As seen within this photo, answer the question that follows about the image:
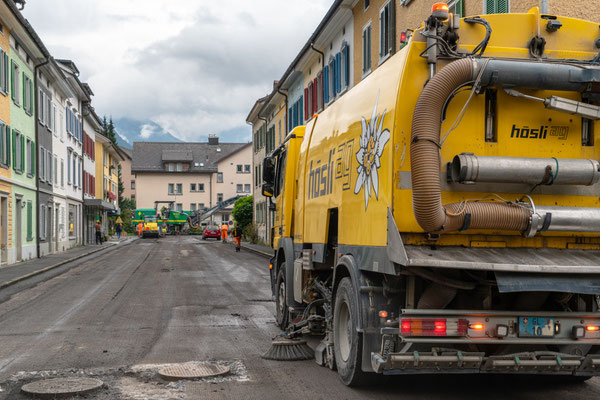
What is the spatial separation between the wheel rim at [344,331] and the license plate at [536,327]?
1.66 m

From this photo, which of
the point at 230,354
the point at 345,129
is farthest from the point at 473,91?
the point at 230,354

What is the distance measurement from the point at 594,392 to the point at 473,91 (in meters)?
3.21

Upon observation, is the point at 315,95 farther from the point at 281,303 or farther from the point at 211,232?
the point at 211,232

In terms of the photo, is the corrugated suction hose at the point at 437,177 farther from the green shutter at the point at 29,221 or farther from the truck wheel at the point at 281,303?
the green shutter at the point at 29,221

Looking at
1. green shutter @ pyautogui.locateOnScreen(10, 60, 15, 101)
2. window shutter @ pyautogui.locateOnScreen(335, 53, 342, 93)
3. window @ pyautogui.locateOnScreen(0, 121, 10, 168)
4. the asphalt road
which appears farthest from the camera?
green shutter @ pyautogui.locateOnScreen(10, 60, 15, 101)

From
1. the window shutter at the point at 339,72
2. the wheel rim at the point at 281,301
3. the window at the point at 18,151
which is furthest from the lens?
the window at the point at 18,151

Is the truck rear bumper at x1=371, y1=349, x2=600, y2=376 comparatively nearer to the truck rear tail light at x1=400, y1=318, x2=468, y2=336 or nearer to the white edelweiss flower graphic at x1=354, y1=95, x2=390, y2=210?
the truck rear tail light at x1=400, y1=318, x2=468, y2=336

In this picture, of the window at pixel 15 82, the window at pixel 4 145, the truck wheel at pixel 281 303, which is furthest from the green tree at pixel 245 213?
the truck wheel at pixel 281 303

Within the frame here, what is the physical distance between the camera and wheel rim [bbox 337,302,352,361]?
6.57 m

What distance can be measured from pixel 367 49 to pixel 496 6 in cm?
941

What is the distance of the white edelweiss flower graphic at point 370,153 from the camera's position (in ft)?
19.0

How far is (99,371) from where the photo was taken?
7129 mm

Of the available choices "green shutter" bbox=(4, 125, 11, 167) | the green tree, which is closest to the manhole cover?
"green shutter" bbox=(4, 125, 11, 167)

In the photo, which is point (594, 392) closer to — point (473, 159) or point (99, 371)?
point (473, 159)
